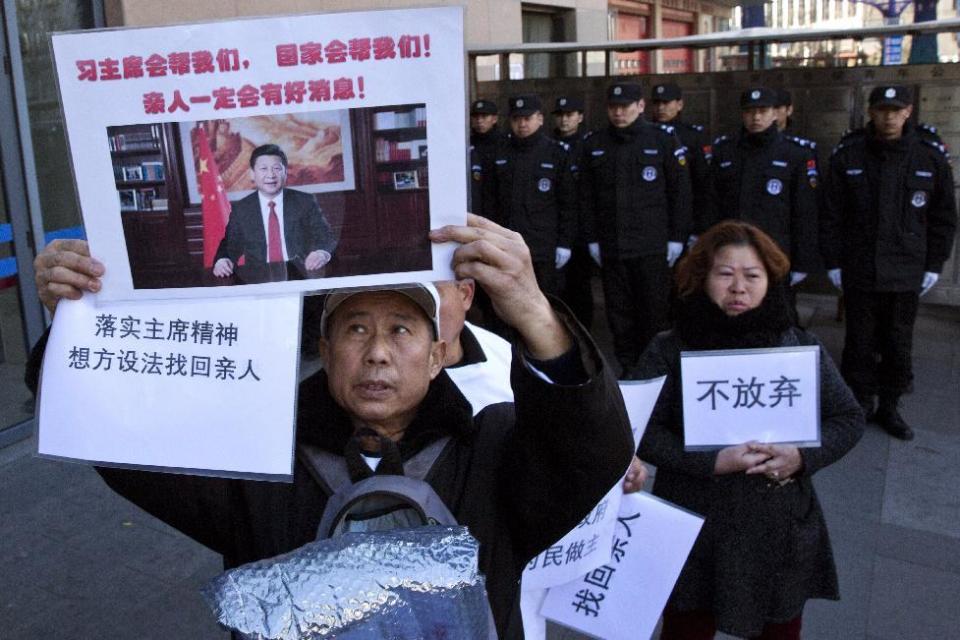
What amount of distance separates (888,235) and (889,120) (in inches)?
26.8

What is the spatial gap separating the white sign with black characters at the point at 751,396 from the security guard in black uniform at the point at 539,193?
4.28m

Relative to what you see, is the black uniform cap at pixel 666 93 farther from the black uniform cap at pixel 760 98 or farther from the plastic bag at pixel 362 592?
the plastic bag at pixel 362 592

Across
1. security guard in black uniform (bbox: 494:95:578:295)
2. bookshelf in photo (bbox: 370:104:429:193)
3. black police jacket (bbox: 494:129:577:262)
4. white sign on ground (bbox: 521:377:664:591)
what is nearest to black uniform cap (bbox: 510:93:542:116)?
security guard in black uniform (bbox: 494:95:578:295)

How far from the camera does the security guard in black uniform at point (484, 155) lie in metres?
7.30

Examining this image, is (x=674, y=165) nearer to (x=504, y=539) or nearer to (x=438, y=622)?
(x=504, y=539)

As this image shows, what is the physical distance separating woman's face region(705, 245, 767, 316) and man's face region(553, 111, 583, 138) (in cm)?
517

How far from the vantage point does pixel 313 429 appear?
65.5 inches

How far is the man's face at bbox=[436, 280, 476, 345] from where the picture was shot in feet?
7.76

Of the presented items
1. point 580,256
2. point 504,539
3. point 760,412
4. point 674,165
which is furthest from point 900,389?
point 504,539

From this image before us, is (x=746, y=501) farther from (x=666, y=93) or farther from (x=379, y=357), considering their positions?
(x=666, y=93)

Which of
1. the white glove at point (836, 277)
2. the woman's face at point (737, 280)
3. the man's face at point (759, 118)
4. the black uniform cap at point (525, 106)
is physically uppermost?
the black uniform cap at point (525, 106)

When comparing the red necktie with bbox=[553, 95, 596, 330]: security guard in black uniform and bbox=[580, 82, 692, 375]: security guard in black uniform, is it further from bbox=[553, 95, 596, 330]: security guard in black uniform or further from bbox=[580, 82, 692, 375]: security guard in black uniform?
bbox=[553, 95, 596, 330]: security guard in black uniform

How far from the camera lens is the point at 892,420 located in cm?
552

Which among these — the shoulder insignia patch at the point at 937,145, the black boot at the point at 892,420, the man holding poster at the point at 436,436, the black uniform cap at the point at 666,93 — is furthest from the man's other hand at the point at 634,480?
the black uniform cap at the point at 666,93
